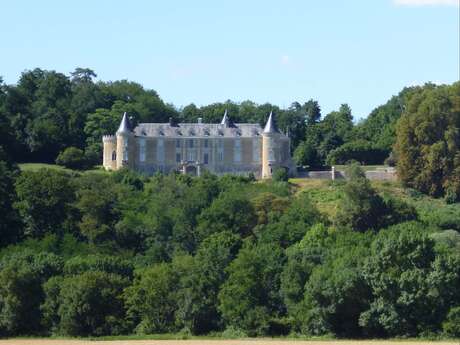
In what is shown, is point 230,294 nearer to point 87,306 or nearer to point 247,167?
point 87,306

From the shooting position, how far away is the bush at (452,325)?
5628 centimetres

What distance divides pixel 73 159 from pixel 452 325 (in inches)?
1745

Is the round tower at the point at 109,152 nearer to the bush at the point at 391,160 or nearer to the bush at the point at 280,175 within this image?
the bush at the point at 280,175

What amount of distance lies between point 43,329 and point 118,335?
3.51m

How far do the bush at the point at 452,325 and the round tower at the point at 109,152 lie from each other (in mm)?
42195

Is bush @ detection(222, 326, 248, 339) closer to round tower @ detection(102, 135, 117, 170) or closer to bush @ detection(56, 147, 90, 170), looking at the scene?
round tower @ detection(102, 135, 117, 170)

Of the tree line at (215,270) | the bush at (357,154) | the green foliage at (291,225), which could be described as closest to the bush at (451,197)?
the tree line at (215,270)

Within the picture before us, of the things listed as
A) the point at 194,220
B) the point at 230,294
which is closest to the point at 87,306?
the point at 230,294

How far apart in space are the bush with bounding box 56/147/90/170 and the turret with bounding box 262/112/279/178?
478 inches

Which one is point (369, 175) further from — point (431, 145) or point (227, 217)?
point (227, 217)

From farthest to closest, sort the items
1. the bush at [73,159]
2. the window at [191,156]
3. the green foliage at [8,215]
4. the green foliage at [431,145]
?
the bush at [73,159] → the window at [191,156] → the green foliage at [431,145] → the green foliage at [8,215]

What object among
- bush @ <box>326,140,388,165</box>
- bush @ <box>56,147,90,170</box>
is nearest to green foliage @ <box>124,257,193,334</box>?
bush @ <box>56,147,90,170</box>

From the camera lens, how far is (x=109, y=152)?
96000 millimetres

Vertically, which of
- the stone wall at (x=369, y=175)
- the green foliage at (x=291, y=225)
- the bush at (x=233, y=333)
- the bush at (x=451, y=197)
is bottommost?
the bush at (x=233, y=333)
